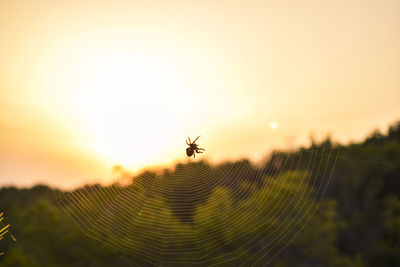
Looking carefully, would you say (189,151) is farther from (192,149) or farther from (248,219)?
(248,219)

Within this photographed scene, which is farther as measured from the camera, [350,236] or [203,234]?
[350,236]

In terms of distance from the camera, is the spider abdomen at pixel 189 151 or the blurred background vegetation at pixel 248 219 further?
the blurred background vegetation at pixel 248 219

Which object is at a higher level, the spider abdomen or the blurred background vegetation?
the spider abdomen

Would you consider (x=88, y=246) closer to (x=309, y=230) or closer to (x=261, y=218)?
(x=261, y=218)

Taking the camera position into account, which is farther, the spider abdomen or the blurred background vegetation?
the blurred background vegetation

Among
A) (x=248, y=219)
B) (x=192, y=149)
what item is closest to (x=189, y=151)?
(x=192, y=149)

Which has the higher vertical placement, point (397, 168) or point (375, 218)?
point (397, 168)

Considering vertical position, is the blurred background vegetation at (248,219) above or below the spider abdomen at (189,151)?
below


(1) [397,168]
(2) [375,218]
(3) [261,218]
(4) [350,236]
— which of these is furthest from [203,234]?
(1) [397,168]
